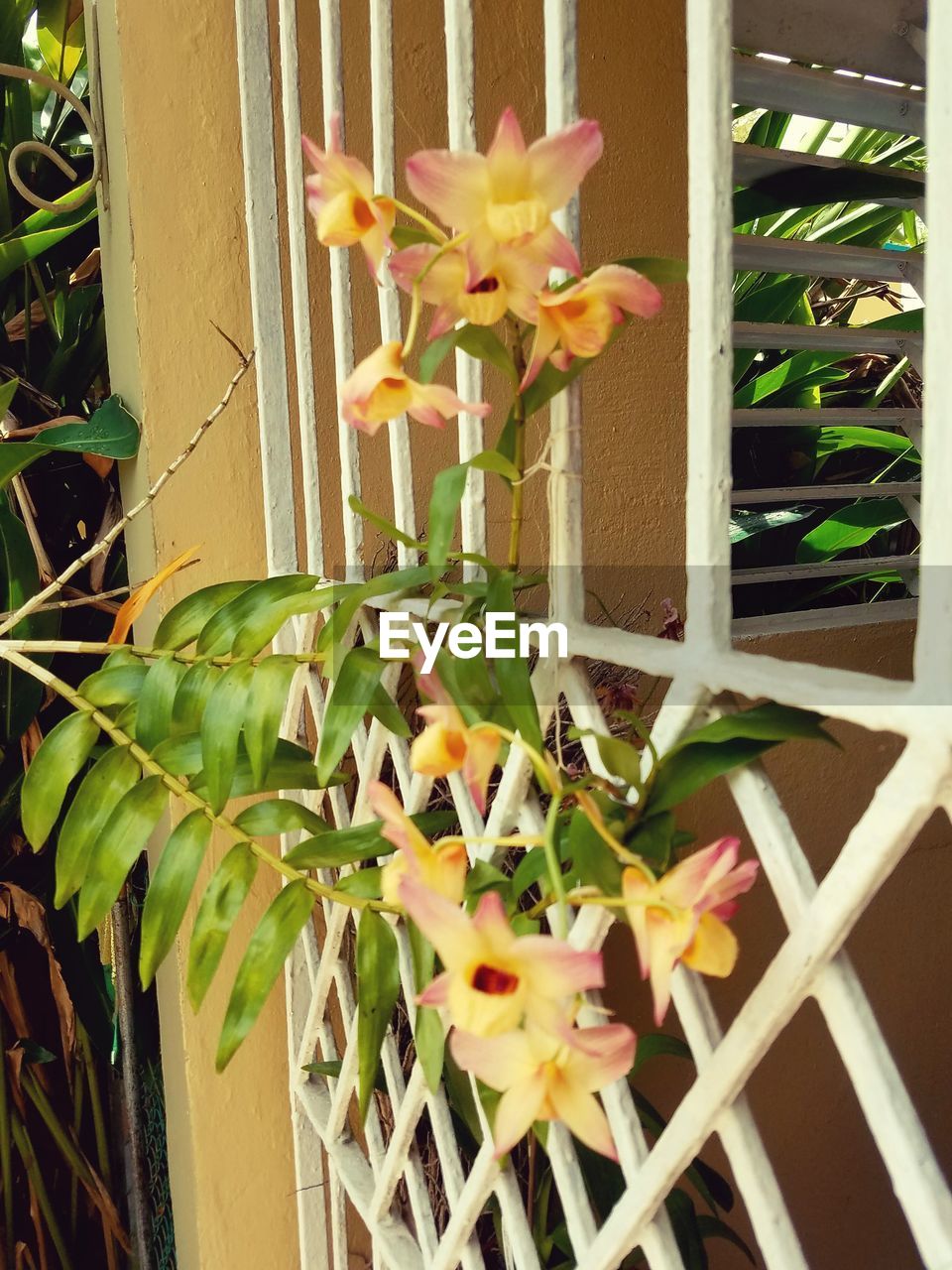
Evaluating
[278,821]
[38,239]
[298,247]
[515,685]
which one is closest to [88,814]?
[278,821]

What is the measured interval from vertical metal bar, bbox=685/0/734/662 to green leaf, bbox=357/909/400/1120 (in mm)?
317

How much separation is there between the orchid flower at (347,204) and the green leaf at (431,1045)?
1.40ft

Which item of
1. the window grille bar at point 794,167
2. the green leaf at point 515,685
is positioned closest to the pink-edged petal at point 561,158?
Answer: the green leaf at point 515,685

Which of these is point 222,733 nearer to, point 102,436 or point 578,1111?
point 578,1111

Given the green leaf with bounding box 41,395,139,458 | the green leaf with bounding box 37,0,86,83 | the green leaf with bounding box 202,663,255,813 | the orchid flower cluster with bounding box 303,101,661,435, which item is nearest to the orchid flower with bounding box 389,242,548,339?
the orchid flower cluster with bounding box 303,101,661,435

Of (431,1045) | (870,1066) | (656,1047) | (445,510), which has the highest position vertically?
(445,510)

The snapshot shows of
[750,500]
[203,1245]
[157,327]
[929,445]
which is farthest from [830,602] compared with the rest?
[929,445]

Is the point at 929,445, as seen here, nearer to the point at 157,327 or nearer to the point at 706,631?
the point at 706,631

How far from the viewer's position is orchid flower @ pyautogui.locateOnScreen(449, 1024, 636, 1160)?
37cm

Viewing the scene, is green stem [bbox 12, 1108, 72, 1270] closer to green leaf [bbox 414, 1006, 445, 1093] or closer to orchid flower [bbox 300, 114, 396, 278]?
green leaf [bbox 414, 1006, 445, 1093]

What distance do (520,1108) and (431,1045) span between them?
23 cm

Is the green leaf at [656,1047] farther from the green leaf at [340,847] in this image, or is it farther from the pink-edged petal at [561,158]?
the pink-edged petal at [561,158]

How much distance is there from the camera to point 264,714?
675 millimetres

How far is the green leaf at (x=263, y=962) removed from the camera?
66 centimetres
